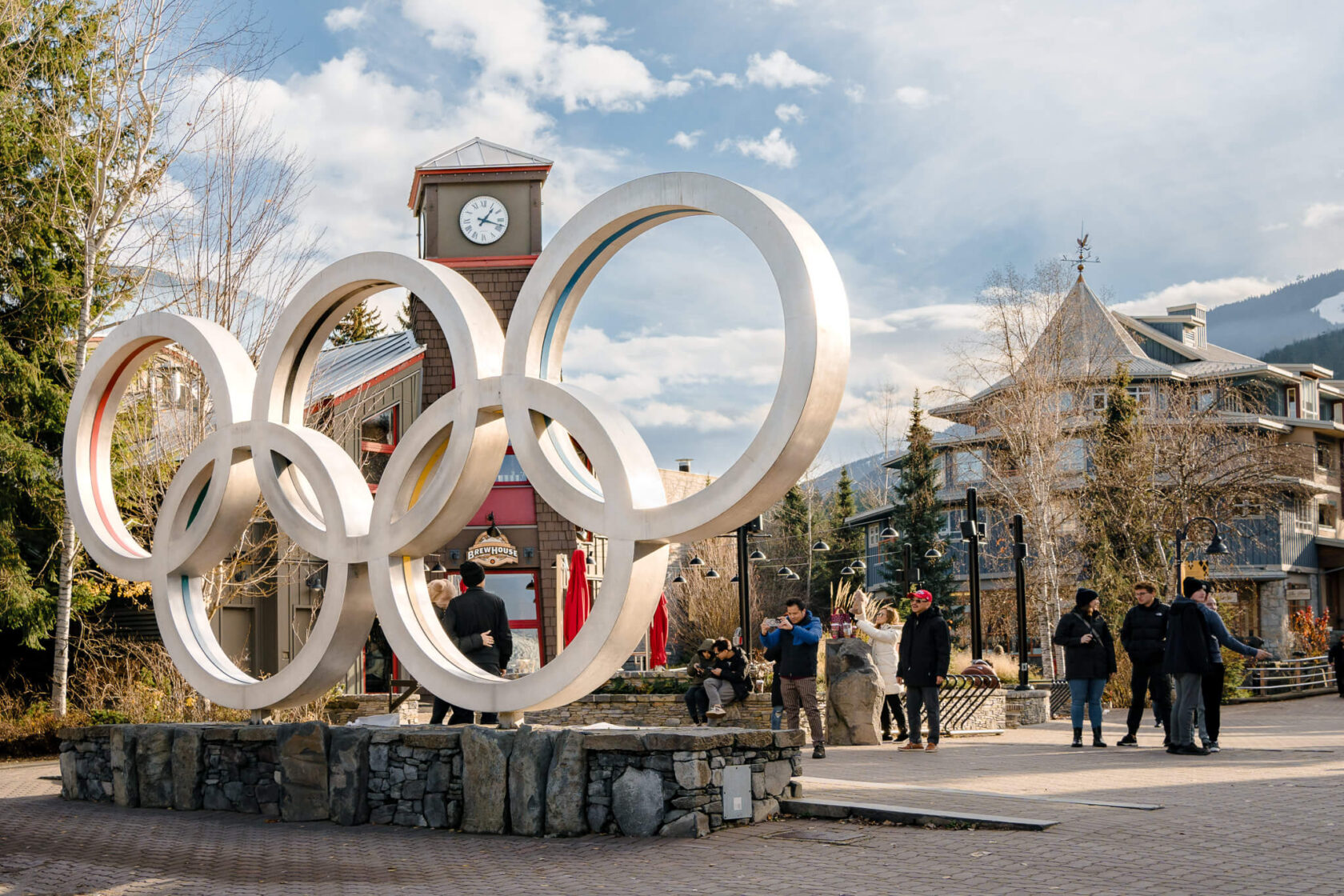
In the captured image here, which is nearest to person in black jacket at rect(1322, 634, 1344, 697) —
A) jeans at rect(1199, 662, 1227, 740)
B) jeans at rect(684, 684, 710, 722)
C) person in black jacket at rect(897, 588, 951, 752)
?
jeans at rect(1199, 662, 1227, 740)

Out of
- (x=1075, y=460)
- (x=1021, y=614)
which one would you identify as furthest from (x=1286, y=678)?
(x=1075, y=460)

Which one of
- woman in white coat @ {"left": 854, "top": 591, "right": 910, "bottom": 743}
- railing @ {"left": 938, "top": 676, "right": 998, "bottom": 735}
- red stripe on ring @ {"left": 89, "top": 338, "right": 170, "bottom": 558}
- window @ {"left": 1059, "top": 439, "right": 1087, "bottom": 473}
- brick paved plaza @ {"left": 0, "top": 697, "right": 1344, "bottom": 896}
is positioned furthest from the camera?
window @ {"left": 1059, "top": 439, "right": 1087, "bottom": 473}

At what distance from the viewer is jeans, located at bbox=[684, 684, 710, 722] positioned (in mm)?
15616

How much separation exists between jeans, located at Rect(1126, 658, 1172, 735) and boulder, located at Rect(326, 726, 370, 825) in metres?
7.91

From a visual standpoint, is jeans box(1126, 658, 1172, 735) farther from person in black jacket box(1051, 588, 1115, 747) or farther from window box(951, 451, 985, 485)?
window box(951, 451, 985, 485)

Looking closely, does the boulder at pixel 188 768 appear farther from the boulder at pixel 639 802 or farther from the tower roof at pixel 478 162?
the tower roof at pixel 478 162

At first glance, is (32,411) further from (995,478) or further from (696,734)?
(995,478)

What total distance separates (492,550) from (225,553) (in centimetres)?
1537

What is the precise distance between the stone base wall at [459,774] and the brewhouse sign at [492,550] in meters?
15.4

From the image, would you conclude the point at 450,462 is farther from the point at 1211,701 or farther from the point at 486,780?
the point at 1211,701

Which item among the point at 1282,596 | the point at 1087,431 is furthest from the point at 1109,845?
the point at 1282,596

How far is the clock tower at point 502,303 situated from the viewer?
2719 cm

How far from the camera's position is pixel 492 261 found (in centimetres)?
2858

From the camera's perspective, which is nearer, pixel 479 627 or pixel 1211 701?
pixel 479 627
